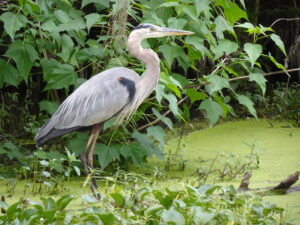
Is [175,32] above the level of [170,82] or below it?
above

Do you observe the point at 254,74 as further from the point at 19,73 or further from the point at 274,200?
the point at 19,73

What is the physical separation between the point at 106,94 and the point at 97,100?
2.9 inches

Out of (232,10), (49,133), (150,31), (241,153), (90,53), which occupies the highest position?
(232,10)

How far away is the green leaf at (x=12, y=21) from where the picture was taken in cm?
404

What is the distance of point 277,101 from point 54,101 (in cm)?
303

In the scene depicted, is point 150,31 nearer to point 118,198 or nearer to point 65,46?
point 65,46

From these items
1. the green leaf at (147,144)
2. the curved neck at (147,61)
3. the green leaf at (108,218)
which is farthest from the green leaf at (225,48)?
the green leaf at (108,218)

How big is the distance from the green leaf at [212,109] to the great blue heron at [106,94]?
51 centimetres

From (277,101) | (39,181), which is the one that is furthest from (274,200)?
(277,101)

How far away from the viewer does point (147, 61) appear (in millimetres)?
4195

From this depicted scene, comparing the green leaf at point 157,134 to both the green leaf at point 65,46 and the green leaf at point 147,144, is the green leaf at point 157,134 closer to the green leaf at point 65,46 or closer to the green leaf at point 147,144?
the green leaf at point 147,144

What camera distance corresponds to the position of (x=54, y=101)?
479 centimetres

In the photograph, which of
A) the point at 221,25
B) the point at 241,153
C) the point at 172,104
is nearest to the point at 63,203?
the point at 172,104

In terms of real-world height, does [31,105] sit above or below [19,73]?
below
